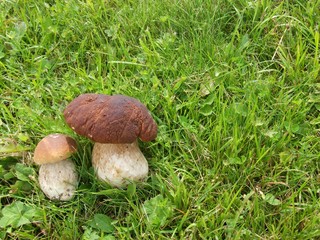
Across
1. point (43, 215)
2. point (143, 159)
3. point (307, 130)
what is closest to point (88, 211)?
point (43, 215)

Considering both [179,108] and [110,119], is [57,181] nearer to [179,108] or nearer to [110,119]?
[110,119]

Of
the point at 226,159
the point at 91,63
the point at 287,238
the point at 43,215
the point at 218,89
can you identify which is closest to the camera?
the point at 287,238

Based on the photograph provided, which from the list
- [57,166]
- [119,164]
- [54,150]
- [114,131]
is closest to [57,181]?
[57,166]

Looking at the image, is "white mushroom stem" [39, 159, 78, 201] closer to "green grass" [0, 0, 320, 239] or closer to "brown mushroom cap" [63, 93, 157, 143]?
"green grass" [0, 0, 320, 239]

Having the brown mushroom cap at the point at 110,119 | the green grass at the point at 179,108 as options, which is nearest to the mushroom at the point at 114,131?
the brown mushroom cap at the point at 110,119

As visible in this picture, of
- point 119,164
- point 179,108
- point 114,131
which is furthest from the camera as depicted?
point 179,108

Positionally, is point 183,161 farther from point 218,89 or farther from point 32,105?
point 32,105
